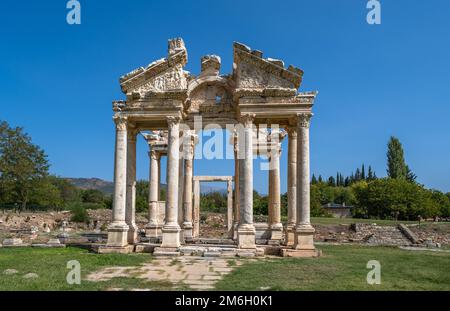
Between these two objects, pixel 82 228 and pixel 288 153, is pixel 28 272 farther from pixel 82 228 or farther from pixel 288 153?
pixel 82 228

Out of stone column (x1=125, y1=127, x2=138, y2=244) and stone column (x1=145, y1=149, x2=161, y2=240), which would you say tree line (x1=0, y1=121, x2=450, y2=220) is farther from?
stone column (x1=125, y1=127, x2=138, y2=244)

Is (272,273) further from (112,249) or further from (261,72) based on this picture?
(261,72)

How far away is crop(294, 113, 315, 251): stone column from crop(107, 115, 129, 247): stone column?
789 cm

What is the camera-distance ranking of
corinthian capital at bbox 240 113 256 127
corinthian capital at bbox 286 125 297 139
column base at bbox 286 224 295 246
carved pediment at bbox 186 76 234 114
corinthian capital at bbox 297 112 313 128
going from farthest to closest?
carved pediment at bbox 186 76 234 114
corinthian capital at bbox 286 125 297 139
column base at bbox 286 224 295 246
corinthian capital at bbox 240 113 256 127
corinthian capital at bbox 297 112 313 128

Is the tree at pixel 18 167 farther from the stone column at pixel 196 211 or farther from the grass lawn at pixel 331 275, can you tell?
the grass lawn at pixel 331 275

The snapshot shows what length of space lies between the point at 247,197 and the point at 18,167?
47.8 meters

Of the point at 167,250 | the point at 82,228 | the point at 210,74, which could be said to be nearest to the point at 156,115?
the point at 210,74

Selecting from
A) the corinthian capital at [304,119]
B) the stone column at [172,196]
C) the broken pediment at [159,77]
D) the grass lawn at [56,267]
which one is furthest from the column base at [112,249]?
the corinthian capital at [304,119]

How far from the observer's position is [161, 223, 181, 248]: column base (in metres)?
16.6

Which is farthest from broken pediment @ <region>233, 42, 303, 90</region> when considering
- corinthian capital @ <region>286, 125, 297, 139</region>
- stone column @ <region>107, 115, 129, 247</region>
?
stone column @ <region>107, 115, 129, 247</region>

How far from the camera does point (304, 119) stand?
17.1 meters

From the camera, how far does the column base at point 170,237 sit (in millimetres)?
16569

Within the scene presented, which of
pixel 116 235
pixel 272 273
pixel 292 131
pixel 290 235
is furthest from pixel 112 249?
pixel 292 131
